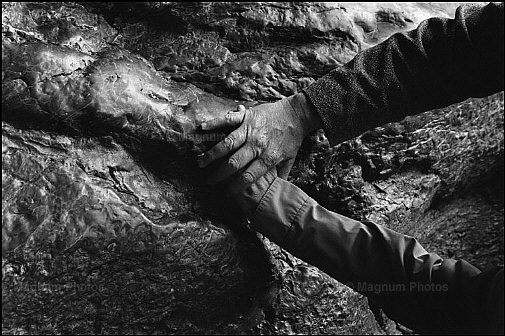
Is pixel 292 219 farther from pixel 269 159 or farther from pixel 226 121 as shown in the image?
pixel 226 121

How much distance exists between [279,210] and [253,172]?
0.15 meters

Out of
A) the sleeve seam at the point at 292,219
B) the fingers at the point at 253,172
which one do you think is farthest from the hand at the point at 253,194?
the sleeve seam at the point at 292,219

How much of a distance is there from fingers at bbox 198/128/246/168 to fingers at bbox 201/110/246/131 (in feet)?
0.18

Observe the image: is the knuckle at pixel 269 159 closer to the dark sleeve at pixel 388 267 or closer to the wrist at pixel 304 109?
the dark sleeve at pixel 388 267

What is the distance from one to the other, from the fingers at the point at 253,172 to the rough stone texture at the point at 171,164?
20cm

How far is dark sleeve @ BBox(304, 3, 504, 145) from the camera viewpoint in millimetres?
2119

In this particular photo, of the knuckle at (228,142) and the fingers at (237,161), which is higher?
the knuckle at (228,142)

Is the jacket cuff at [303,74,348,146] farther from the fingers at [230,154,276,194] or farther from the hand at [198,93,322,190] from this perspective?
the fingers at [230,154,276,194]

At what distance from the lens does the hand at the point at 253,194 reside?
2045 mm

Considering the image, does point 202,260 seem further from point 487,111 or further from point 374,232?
point 487,111

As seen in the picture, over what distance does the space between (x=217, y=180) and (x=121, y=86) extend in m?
0.44

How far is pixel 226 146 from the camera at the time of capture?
6.61ft

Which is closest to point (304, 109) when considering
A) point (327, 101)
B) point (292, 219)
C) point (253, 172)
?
point (327, 101)

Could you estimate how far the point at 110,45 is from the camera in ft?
7.57
